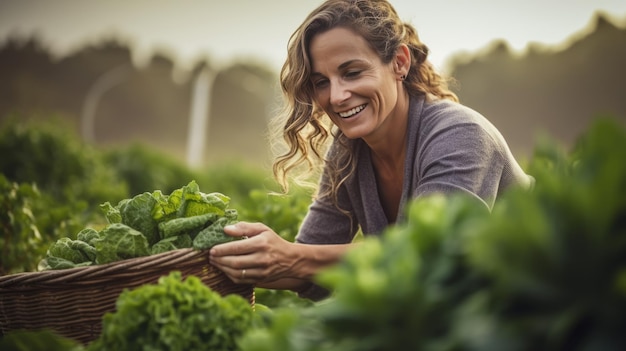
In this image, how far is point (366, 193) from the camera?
12.4 feet

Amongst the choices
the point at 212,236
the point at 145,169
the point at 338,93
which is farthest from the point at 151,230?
the point at 145,169

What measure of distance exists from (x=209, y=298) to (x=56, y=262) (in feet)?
3.14

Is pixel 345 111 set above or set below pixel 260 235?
above

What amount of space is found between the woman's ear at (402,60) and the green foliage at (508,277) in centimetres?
217

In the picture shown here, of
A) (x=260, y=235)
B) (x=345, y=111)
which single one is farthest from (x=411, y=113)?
(x=260, y=235)

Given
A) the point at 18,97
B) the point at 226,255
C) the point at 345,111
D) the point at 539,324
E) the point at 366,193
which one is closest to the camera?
the point at 539,324

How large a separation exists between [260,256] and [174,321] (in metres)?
0.71

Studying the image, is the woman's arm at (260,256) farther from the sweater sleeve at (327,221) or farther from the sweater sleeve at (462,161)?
the sweater sleeve at (327,221)

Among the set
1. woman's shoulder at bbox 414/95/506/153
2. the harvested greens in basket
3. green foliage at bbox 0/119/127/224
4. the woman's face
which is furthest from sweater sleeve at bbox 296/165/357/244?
green foliage at bbox 0/119/127/224

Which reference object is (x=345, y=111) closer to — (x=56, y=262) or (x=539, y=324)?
(x=56, y=262)

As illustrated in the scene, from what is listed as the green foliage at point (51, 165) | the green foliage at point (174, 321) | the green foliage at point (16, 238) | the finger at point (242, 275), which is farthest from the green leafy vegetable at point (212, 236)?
the green foliage at point (51, 165)

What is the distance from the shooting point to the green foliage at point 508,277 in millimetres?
1260

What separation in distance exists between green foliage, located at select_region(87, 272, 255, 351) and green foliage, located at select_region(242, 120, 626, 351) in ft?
1.57

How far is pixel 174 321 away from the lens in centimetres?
191
